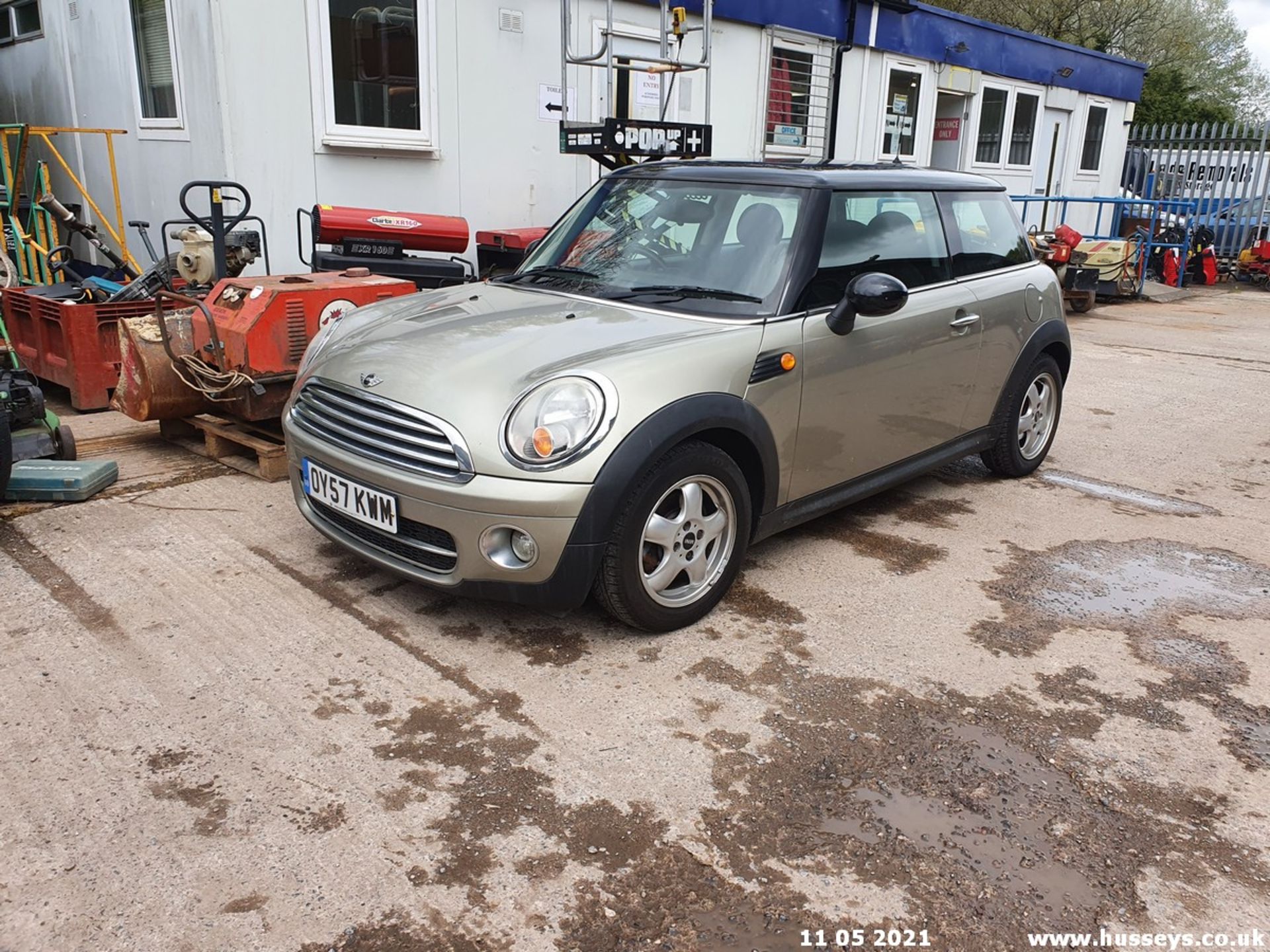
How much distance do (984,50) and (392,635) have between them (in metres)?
15.3

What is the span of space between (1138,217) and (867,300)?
1807 centimetres

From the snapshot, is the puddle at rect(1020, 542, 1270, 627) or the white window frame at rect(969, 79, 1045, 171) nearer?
the puddle at rect(1020, 542, 1270, 627)

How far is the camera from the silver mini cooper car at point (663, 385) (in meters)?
3.17

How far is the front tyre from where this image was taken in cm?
329

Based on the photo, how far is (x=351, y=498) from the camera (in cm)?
345

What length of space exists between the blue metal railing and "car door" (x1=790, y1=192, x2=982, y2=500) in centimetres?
1001

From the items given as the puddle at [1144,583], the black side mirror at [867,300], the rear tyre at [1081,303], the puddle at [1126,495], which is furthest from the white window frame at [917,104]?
the black side mirror at [867,300]

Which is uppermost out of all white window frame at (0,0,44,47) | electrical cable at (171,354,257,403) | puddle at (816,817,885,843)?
white window frame at (0,0,44,47)

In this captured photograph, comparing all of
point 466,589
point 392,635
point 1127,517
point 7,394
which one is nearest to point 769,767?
point 466,589

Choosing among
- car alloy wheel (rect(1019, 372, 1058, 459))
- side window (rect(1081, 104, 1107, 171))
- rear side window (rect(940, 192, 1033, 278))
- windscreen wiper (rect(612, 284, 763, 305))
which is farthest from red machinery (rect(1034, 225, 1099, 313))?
windscreen wiper (rect(612, 284, 763, 305))

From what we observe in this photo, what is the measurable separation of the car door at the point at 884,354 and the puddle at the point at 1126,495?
3.62 feet

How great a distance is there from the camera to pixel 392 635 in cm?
347

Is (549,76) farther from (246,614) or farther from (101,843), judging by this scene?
(101,843)
